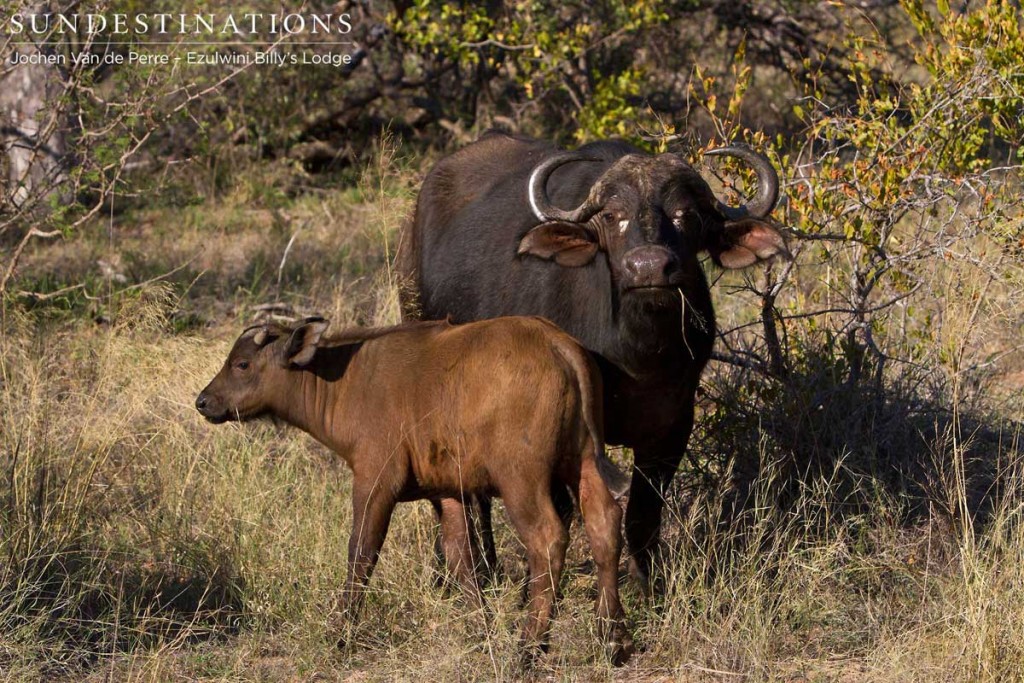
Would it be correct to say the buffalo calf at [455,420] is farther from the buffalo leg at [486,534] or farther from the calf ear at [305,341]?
the buffalo leg at [486,534]

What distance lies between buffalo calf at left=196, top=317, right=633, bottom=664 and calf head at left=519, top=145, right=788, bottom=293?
1.46ft

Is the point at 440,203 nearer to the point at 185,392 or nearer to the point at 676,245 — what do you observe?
the point at 185,392

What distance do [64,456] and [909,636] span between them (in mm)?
3961

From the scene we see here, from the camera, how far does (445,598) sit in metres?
5.97

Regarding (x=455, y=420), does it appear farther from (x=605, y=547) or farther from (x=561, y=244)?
(x=561, y=244)

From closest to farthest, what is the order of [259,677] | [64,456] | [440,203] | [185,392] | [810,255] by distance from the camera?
[259,677]
[64,456]
[440,203]
[185,392]
[810,255]

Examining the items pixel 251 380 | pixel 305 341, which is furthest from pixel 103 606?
pixel 305 341

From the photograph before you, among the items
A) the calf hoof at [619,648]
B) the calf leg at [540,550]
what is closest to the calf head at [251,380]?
the calf leg at [540,550]

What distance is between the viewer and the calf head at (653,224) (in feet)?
16.5

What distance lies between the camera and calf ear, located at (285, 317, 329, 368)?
561cm

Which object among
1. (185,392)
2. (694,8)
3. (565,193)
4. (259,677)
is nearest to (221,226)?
(185,392)

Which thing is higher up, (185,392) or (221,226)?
(221,226)

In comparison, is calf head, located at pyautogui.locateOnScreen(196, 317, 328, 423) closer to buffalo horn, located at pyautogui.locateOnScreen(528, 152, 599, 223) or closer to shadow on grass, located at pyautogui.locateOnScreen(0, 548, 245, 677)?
shadow on grass, located at pyautogui.locateOnScreen(0, 548, 245, 677)

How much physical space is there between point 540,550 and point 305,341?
1478 millimetres
